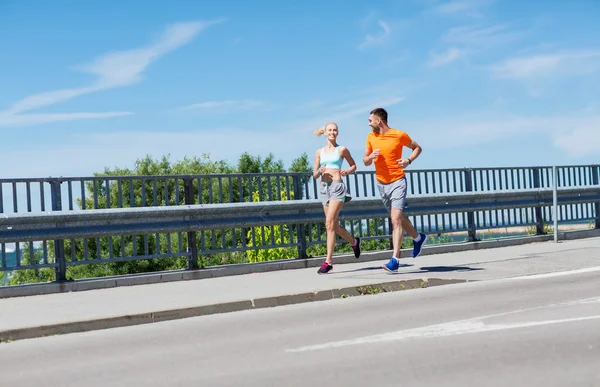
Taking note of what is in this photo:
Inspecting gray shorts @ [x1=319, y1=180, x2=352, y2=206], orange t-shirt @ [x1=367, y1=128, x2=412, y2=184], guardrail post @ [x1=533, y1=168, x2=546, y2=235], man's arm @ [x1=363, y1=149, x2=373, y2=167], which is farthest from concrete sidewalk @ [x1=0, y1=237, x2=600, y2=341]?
guardrail post @ [x1=533, y1=168, x2=546, y2=235]

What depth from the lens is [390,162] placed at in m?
12.4

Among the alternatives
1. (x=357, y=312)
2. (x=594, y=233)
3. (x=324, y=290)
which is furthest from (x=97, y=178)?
(x=594, y=233)

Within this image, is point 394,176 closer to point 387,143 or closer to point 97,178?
point 387,143

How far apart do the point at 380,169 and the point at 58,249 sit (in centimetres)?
434

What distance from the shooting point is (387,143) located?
1238cm

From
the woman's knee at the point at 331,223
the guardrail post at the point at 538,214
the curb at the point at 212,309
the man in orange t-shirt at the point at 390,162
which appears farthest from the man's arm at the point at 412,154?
the guardrail post at the point at 538,214

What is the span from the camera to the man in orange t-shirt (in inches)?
486

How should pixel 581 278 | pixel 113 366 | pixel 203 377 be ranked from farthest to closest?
pixel 581 278 → pixel 113 366 → pixel 203 377

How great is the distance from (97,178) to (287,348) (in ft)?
20.7

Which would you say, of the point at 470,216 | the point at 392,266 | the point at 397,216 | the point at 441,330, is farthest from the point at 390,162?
the point at 470,216

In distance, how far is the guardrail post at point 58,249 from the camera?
12.0m

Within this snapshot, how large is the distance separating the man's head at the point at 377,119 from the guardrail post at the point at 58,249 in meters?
4.21

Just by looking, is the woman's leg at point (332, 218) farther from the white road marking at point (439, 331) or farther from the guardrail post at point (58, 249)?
the white road marking at point (439, 331)

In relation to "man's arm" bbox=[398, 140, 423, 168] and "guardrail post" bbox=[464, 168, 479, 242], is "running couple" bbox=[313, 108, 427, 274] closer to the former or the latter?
"man's arm" bbox=[398, 140, 423, 168]
